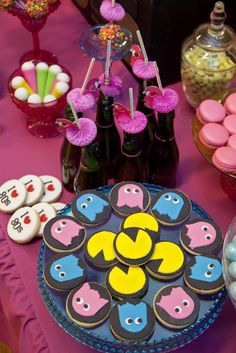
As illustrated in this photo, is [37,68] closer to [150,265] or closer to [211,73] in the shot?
[211,73]

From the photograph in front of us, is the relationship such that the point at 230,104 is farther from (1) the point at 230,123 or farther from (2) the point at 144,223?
(2) the point at 144,223

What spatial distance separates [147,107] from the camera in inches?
39.7

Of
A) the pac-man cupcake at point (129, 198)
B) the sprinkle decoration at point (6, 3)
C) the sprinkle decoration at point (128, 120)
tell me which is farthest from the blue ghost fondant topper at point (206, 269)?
the sprinkle decoration at point (6, 3)

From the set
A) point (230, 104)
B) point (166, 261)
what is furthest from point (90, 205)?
point (230, 104)

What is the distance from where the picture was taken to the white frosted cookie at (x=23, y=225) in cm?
99

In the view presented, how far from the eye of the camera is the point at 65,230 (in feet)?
2.91

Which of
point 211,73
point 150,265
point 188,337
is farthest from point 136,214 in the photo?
point 211,73

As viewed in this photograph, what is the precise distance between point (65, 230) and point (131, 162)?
20 cm

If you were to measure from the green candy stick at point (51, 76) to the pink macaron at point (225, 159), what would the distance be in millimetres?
425

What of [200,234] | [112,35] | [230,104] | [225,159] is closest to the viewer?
[200,234]

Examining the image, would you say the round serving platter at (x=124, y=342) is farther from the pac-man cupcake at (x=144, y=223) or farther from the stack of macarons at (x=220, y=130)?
the stack of macarons at (x=220, y=130)

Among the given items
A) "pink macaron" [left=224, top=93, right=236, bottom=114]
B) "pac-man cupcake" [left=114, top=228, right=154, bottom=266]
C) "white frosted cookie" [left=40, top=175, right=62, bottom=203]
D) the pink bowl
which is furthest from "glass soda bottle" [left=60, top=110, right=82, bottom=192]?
"pink macaron" [left=224, top=93, right=236, bottom=114]

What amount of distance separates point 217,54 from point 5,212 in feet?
1.94

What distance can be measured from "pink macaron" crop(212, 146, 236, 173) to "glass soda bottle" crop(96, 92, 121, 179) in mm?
202
